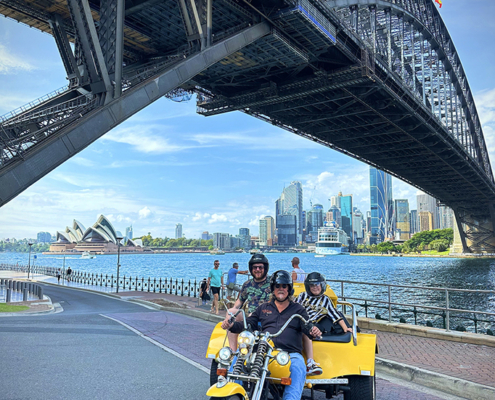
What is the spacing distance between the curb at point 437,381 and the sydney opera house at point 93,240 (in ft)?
249

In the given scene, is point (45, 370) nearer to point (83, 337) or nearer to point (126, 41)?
point (83, 337)

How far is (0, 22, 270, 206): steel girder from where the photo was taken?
10.7 m

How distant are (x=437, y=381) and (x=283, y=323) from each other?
3.35 metres

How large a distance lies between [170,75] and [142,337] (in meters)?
9.04

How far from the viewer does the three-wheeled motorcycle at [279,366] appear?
3.88 meters

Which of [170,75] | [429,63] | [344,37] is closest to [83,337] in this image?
[170,75]

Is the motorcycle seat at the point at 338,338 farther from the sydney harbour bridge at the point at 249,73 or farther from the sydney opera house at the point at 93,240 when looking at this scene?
the sydney opera house at the point at 93,240

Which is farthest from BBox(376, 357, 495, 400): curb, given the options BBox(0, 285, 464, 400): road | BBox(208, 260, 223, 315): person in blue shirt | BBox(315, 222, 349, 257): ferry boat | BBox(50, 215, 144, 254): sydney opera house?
BBox(315, 222, 349, 257): ferry boat

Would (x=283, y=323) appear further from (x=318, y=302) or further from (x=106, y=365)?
(x=106, y=365)

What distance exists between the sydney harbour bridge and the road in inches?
142

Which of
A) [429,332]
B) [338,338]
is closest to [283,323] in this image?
[338,338]

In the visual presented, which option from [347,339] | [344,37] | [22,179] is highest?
[344,37]

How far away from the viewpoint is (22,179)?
10797 mm

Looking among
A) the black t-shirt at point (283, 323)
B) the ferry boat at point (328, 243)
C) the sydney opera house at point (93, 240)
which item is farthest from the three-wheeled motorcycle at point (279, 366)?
the ferry boat at point (328, 243)
